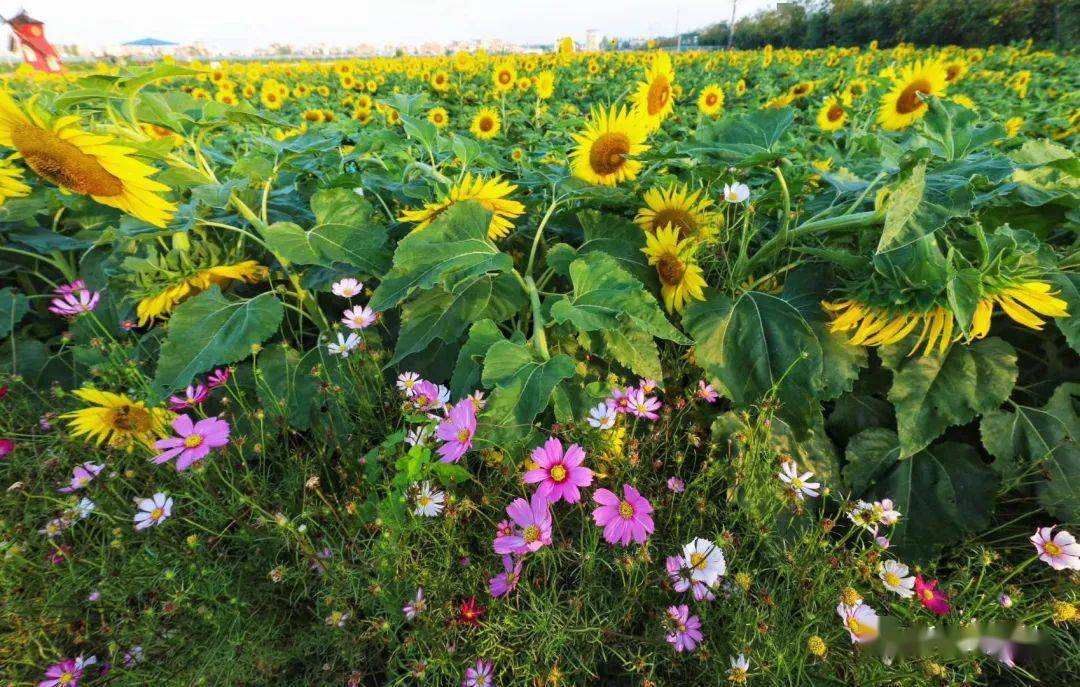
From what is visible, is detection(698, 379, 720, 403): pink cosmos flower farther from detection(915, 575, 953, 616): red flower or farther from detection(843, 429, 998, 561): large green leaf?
detection(915, 575, 953, 616): red flower

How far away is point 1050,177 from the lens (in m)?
1.24

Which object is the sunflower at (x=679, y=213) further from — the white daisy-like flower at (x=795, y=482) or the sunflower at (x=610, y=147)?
the white daisy-like flower at (x=795, y=482)

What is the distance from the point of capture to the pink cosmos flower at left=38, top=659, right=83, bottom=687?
0.91m

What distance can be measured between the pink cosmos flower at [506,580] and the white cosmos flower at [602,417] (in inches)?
11.8

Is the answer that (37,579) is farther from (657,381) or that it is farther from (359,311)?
(657,381)

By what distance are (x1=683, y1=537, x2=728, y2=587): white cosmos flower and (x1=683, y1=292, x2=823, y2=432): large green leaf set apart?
1.13 ft

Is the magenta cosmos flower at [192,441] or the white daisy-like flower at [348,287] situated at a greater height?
the white daisy-like flower at [348,287]

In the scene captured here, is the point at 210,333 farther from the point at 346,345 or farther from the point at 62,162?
the point at 62,162

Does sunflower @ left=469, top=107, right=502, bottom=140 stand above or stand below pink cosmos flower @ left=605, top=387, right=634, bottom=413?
above

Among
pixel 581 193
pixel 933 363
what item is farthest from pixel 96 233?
pixel 933 363

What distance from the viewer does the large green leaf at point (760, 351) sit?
1130 mm

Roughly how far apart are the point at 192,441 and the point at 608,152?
129 centimetres

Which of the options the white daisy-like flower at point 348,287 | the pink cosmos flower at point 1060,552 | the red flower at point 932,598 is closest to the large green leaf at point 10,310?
the white daisy-like flower at point 348,287

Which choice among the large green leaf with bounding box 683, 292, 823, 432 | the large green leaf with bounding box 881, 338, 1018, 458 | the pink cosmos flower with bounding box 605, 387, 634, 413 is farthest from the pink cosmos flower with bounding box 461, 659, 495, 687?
the large green leaf with bounding box 881, 338, 1018, 458
